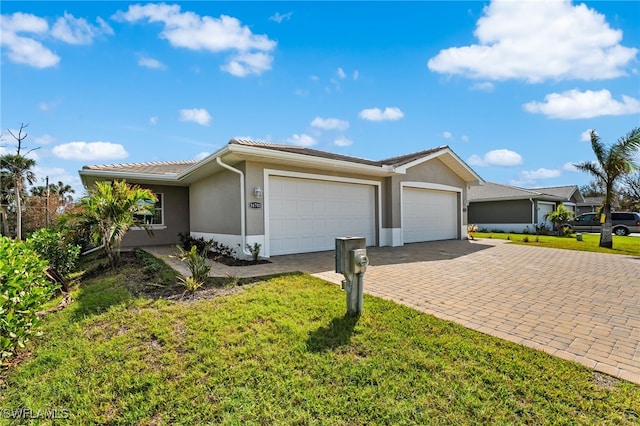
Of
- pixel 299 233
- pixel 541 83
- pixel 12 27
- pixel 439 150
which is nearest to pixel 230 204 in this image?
pixel 299 233

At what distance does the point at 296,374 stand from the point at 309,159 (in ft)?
22.4

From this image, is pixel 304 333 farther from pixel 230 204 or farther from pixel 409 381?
pixel 230 204

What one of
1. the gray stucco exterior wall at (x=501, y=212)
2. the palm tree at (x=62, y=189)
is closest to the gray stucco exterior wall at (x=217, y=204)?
the gray stucco exterior wall at (x=501, y=212)

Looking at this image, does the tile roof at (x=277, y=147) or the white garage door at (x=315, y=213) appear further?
the tile roof at (x=277, y=147)

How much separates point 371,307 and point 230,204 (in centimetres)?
629

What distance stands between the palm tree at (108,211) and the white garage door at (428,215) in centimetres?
969

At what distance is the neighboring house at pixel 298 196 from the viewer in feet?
28.4

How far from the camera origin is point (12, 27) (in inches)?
314

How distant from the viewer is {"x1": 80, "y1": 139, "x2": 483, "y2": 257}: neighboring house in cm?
866

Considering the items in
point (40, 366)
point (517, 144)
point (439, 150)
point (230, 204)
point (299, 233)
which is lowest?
point (40, 366)

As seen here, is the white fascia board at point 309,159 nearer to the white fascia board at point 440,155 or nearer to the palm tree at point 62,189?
the white fascia board at point 440,155

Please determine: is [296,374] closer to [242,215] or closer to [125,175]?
[242,215]

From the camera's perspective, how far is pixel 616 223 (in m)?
22.0

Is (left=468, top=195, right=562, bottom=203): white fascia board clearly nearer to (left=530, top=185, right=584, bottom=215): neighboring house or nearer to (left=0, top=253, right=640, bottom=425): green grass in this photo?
(left=530, top=185, right=584, bottom=215): neighboring house
